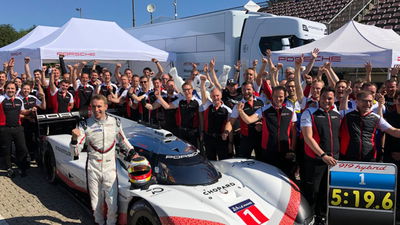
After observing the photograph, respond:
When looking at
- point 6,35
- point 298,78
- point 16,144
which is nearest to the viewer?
point 298,78

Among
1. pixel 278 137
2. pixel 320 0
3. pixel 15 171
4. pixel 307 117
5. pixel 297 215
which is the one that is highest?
pixel 320 0

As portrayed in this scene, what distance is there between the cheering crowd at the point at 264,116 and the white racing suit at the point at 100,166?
3.31 feet

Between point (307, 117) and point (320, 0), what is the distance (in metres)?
23.3

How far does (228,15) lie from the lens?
1120 cm

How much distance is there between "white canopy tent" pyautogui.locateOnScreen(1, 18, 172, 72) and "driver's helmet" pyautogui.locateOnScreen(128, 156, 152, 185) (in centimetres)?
732

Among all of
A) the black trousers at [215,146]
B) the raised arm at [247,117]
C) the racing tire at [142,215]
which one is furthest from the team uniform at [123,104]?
the racing tire at [142,215]

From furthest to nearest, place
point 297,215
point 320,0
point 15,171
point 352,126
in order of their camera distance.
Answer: point 320,0, point 15,171, point 352,126, point 297,215

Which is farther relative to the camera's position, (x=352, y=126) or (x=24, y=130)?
(x=24, y=130)

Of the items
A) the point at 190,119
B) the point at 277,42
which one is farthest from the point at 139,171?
the point at 277,42

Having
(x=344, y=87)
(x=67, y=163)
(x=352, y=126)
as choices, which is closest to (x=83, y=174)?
(x=67, y=163)

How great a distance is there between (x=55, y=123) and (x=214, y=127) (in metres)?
2.95

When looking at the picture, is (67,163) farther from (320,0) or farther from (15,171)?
(320,0)

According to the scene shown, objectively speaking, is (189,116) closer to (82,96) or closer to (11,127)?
(82,96)

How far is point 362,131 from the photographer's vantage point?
3.89 metres
